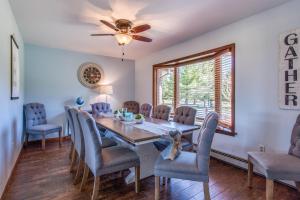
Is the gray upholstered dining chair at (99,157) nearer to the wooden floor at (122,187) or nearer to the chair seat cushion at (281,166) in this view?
the wooden floor at (122,187)

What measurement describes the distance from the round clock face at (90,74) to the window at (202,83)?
1629 mm

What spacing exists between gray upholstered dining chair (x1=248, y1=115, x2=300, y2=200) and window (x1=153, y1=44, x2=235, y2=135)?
0.94 meters

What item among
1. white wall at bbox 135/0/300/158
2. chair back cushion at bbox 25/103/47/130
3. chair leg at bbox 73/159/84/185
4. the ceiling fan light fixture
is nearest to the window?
white wall at bbox 135/0/300/158

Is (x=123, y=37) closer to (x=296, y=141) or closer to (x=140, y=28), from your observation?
(x=140, y=28)

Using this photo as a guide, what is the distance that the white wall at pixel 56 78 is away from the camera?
13.7 feet

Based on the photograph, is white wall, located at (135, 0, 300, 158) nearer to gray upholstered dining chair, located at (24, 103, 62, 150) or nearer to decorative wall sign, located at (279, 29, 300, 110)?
decorative wall sign, located at (279, 29, 300, 110)

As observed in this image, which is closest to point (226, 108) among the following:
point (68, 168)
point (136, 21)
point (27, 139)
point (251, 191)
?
point (251, 191)

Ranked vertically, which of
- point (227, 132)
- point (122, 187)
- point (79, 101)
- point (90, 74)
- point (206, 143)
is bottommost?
point (122, 187)

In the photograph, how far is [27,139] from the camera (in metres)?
3.92

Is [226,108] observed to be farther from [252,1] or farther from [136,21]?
[136,21]

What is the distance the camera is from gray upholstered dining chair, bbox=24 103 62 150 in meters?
3.69

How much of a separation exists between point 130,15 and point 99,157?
2.00 m

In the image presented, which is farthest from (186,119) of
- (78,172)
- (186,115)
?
(78,172)

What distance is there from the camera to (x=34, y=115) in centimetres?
396
